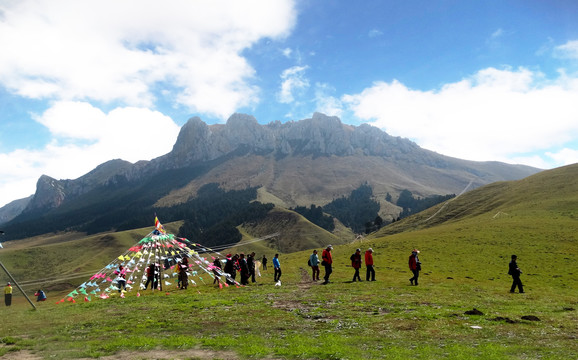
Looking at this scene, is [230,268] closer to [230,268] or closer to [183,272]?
[230,268]

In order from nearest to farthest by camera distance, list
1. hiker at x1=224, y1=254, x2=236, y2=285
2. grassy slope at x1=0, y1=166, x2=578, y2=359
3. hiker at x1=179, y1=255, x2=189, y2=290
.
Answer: grassy slope at x1=0, y1=166, x2=578, y2=359 → hiker at x1=179, y1=255, x2=189, y2=290 → hiker at x1=224, y1=254, x2=236, y2=285

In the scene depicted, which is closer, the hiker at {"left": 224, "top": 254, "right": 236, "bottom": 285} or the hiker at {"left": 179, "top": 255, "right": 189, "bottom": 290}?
the hiker at {"left": 179, "top": 255, "right": 189, "bottom": 290}

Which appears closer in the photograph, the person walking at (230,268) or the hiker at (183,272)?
the hiker at (183,272)

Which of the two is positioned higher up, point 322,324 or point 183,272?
point 183,272

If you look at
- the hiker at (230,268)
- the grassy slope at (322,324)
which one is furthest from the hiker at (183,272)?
the grassy slope at (322,324)

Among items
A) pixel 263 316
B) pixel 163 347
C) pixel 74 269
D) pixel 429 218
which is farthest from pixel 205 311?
pixel 74 269

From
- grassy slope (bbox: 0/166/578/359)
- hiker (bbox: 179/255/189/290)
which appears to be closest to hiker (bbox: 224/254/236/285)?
hiker (bbox: 179/255/189/290)

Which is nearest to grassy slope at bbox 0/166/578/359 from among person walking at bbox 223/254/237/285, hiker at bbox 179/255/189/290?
hiker at bbox 179/255/189/290

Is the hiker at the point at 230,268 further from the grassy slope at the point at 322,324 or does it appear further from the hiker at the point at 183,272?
the grassy slope at the point at 322,324

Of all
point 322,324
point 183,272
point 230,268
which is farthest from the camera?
point 230,268

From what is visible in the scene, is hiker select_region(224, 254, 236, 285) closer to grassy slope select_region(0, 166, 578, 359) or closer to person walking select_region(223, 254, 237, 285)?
person walking select_region(223, 254, 237, 285)

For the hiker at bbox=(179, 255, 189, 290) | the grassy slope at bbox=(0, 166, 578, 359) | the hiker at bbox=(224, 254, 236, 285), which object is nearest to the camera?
the grassy slope at bbox=(0, 166, 578, 359)

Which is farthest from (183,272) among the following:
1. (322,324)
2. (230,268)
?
(322,324)

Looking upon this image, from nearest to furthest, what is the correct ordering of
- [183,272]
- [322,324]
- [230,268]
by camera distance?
1. [322,324]
2. [183,272]
3. [230,268]
